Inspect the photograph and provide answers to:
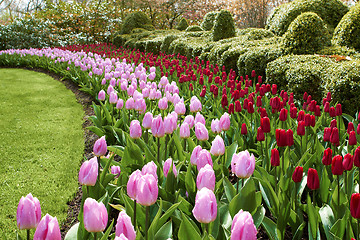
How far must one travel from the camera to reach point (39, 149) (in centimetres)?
422

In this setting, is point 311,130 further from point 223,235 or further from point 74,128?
point 74,128

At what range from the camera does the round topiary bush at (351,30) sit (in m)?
5.77

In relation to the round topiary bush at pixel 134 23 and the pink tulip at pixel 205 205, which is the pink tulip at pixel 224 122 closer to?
the pink tulip at pixel 205 205

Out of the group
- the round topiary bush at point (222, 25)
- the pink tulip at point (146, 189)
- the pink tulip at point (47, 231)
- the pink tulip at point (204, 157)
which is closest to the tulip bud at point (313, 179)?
the pink tulip at point (204, 157)

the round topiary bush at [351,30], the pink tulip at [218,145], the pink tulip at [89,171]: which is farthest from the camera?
the round topiary bush at [351,30]

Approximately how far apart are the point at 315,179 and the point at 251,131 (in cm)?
145

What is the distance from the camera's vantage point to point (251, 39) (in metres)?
7.93

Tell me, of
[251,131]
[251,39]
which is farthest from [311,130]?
[251,39]

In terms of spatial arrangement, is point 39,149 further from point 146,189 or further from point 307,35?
point 307,35

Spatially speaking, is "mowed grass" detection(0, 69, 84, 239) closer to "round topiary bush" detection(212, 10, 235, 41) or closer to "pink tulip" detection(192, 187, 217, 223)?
"pink tulip" detection(192, 187, 217, 223)

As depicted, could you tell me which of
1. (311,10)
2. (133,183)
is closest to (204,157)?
(133,183)

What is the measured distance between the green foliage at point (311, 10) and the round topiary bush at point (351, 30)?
1.34 meters

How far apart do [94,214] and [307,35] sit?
5.32 metres

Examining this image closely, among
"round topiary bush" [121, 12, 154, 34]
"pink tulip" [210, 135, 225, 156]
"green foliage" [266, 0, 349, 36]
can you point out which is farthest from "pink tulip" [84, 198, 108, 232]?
"round topiary bush" [121, 12, 154, 34]
